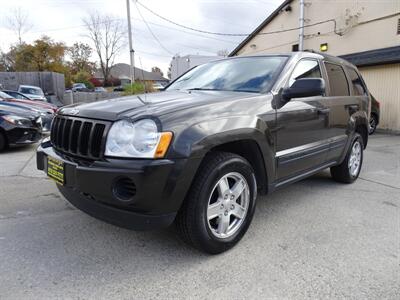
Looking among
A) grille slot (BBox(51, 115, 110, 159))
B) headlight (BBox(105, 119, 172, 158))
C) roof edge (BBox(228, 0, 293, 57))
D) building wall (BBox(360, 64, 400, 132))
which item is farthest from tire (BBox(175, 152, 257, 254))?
roof edge (BBox(228, 0, 293, 57))

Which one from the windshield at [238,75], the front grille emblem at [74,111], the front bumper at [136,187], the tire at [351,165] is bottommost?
the tire at [351,165]

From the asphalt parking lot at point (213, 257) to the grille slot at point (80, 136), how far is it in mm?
836

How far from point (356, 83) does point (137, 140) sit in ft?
12.5

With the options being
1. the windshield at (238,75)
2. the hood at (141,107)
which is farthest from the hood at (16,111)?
the hood at (141,107)

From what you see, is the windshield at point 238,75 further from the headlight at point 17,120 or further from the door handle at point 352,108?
the headlight at point 17,120

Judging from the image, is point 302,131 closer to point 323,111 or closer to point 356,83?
point 323,111

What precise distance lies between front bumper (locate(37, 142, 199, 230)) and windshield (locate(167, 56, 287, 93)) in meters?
1.31

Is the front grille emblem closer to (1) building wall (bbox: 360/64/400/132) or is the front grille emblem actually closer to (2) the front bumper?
(2) the front bumper

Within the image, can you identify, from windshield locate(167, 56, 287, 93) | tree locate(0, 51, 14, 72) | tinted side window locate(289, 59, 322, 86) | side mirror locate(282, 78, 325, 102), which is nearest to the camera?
side mirror locate(282, 78, 325, 102)

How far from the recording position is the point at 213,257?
2629mm

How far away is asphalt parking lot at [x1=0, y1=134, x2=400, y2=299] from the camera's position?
2.22 metres

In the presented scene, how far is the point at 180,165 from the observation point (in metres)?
2.22

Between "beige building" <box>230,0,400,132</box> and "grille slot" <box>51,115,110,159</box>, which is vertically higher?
"beige building" <box>230,0,400,132</box>

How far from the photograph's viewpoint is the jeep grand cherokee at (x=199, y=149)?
2.21 meters
